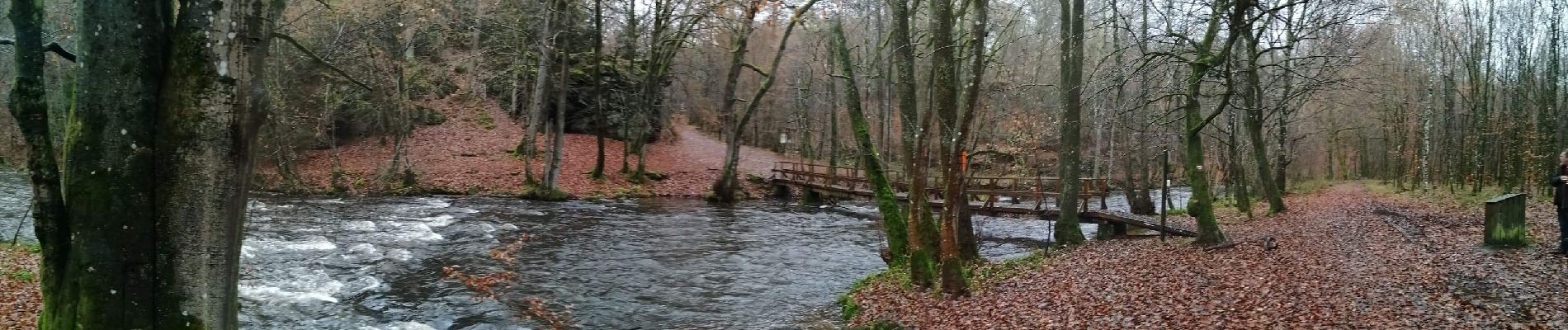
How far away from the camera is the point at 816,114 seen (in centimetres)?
4388

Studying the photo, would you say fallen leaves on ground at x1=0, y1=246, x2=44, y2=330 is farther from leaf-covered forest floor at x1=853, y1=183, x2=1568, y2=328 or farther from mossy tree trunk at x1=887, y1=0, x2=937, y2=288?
mossy tree trunk at x1=887, y1=0, x2=937, y2=288

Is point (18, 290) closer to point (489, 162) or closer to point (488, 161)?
point (489, 162)

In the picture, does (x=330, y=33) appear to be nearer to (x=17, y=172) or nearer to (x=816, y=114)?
(x=17, y=172)

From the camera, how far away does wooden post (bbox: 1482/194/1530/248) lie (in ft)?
33.5

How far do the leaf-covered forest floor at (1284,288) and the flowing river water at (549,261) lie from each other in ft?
7.10

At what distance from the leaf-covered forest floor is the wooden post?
0.72ft

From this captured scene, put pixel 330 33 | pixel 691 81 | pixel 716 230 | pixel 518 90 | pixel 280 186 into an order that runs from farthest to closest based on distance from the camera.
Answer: pixel 691 81 → pixel 518 90 → pixel 280 186 → pixel 330 33 → pixel 716 230

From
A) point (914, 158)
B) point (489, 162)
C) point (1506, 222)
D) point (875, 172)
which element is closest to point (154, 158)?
point (914, 158)

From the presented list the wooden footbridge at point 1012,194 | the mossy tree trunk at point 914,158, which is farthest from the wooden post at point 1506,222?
the mossy tree trunk at point 914,158

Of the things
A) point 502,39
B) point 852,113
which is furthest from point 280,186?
point 852,113

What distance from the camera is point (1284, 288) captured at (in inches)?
345

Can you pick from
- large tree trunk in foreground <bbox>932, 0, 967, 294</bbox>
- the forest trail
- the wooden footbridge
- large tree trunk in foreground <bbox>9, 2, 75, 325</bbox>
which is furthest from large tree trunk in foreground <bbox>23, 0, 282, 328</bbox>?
the forest trail

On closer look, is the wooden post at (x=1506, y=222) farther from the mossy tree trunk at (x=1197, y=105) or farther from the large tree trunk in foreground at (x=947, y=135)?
the large tree trunk in foreground at (x=947, y=135)

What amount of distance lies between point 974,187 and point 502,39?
56.7 feet
